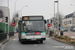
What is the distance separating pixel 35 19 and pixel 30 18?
22.8 inches

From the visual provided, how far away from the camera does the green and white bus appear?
1948 cm

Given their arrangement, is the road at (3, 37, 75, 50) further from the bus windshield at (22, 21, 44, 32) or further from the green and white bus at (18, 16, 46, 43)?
the bus windshield at (22, 21, 44, 32)

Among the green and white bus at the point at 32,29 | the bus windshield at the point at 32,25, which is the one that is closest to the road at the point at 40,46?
the green and white bus at the point at 32,29

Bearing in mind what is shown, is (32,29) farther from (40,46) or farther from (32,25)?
(40,46)

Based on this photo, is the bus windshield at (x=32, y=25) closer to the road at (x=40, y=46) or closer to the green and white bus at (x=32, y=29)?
the green and white bus at (x=32, y=29)

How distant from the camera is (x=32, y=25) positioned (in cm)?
1956

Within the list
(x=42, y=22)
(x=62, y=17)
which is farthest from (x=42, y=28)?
(x=62, y=17)

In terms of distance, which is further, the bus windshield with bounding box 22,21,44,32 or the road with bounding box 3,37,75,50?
the bus windshield with bounding box 22,21,44,32

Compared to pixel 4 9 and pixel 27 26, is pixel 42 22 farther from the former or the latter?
pixel 4 9

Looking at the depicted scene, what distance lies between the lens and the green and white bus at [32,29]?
1948cm

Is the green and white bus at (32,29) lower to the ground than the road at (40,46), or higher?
higher

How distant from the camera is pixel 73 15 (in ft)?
344

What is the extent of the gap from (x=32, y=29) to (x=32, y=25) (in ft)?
1.45

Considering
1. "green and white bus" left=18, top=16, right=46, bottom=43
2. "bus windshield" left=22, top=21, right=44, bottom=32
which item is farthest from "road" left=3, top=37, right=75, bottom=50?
"bus windshield" left=22, top=21, right=44, bottom=32
